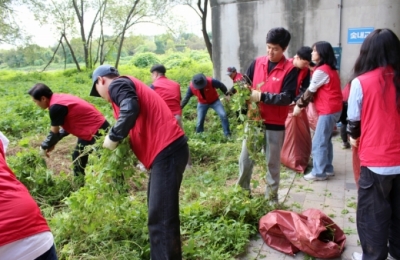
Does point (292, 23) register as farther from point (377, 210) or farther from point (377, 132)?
point (377, 210)

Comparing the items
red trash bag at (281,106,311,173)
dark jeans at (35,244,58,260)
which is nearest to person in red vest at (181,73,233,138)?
red trash bag at (281,106,311,173)

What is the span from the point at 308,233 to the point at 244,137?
1169mm

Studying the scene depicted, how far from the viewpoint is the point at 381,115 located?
2398mm

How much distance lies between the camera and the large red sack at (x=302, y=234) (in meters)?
2.95

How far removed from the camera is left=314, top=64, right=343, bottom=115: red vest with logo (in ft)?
14.9

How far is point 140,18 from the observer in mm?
19219

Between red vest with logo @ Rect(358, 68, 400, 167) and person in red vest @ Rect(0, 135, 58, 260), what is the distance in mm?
2151

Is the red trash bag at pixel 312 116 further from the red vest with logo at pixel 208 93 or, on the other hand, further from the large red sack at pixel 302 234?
the large red sack at pixel 302 234

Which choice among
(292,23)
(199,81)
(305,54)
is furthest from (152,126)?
(292,23)

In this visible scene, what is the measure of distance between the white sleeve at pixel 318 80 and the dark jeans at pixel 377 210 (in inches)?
87.3

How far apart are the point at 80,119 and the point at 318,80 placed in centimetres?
305

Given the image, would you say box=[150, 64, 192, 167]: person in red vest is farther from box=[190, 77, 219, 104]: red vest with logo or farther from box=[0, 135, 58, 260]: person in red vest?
box=[0, 135, 58, 260]: person in red vest

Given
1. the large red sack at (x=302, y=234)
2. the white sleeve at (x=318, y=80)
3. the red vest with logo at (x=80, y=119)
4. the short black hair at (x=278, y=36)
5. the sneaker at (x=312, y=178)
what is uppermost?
the short black hair at (x=278, y=36)

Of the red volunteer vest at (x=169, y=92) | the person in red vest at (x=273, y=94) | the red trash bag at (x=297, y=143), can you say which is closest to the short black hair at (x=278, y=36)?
the person in red vest at (x=273, y=94)
